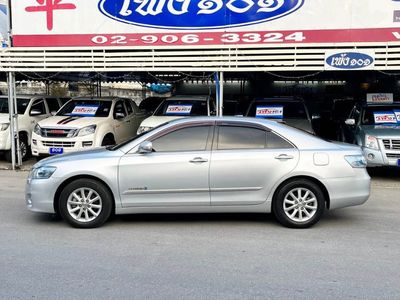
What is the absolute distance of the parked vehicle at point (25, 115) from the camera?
11352 millimetres

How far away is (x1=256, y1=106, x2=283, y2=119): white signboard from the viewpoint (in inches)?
443

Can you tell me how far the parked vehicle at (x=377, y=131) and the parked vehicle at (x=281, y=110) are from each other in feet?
3.70

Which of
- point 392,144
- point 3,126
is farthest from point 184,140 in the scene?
point 3,126

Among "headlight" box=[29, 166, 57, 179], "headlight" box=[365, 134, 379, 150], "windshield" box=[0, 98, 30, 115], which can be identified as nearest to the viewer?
"headlight" box=[29, 166, 57, 179]

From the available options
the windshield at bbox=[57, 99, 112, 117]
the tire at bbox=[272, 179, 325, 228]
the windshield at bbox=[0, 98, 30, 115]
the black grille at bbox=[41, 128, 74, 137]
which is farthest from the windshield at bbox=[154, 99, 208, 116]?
the tire at bbox=[272, 179, 325, 228]

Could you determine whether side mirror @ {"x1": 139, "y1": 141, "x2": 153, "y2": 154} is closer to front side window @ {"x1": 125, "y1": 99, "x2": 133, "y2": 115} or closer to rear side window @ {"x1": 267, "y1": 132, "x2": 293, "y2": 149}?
rear side window @ {"x1": 267, "y1": 132, "x2": 293, "y2": 149}

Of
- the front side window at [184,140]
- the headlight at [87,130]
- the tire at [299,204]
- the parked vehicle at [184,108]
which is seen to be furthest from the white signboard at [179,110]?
the tire at [299,204]

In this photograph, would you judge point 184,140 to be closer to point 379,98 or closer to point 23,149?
point 23,149

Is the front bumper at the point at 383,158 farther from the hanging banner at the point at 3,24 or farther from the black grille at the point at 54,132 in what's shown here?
the hanging banner at the point at 3,24

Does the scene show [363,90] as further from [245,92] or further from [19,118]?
[19,118]

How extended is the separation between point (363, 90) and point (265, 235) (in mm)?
18077

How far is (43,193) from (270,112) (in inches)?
265

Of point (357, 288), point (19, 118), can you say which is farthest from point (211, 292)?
point (19, 118)

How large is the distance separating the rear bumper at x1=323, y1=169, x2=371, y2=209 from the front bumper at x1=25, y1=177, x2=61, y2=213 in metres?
3.44
